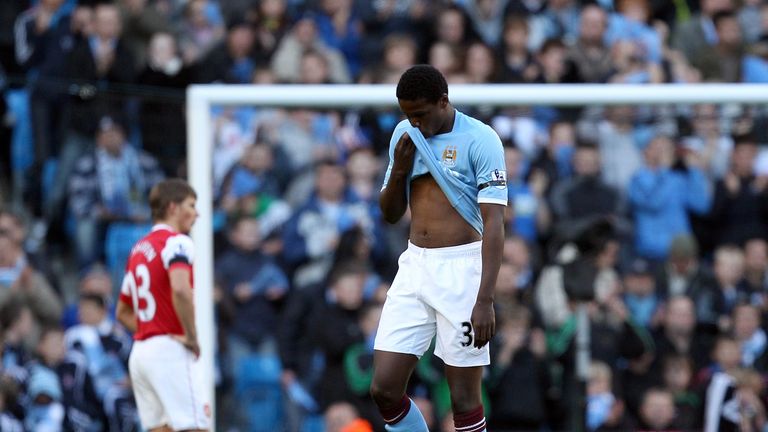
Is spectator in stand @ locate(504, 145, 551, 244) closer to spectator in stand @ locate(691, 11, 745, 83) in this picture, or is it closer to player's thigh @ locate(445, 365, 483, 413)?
spectator in stand @ locate(691, 11, 745, 83)

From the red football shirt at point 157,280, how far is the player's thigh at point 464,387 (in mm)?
2064

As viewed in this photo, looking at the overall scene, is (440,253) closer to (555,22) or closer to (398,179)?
(398,179)

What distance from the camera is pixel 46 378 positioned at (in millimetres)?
10859

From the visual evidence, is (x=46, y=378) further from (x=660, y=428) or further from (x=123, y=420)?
(x=660, y=428)

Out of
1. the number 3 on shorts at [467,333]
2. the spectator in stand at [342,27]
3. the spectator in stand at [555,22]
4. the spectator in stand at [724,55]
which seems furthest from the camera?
the spectator in stand at [342,27]

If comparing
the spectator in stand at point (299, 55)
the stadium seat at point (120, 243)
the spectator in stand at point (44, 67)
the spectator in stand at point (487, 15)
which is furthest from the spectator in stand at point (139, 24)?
the spectator in stand at point (487, 15)

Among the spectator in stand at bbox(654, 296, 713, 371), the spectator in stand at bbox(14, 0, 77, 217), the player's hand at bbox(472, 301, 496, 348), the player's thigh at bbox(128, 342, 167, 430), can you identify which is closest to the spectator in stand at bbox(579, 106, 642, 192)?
the spectator in stand at bbox(654, 296, 713, 371)

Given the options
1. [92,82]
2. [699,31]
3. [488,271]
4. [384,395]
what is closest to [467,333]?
[488,271]

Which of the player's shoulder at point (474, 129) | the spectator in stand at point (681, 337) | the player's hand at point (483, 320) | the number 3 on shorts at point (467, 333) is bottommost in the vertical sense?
the spectator in stand at point (681, 337)

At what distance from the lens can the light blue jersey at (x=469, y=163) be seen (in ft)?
21.2

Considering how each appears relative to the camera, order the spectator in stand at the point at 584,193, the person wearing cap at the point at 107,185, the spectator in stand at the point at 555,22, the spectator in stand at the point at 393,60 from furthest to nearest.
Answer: the spectator in stand at the point at 555,22, the spectator in stand at the point at 393,60, the spectator in stand at the point at 584,193, the person wearing cap at the point at 107,185

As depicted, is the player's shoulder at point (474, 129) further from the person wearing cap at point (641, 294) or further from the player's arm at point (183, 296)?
the person wearing cap at point (641, 294)

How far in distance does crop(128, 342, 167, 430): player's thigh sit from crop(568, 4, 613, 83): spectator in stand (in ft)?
19.9

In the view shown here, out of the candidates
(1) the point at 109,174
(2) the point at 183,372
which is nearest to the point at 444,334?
(2) the point at 183,372
